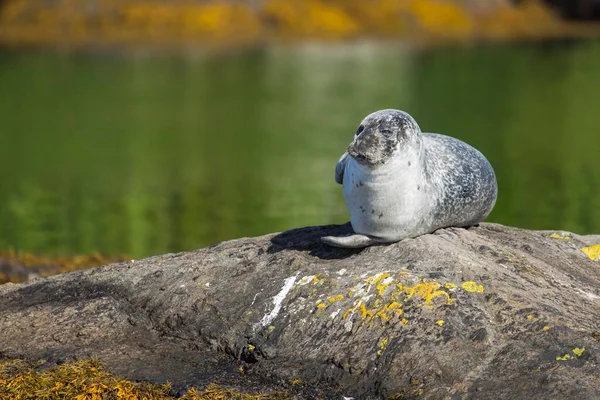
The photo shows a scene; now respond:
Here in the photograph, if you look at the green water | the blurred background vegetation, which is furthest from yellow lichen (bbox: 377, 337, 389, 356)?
the green water

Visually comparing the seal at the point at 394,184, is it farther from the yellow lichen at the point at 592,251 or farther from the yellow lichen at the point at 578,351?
the yellow lichen at the point at 578,351

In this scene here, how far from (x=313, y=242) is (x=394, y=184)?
1062 millimetres

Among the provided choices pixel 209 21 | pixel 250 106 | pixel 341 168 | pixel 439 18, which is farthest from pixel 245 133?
pixel 439 18

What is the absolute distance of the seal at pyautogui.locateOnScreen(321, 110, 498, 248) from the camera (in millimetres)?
8211

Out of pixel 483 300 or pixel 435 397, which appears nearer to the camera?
pixel 435 397

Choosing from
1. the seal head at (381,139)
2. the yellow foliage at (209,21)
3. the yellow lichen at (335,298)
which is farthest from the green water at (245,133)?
the yellow lichen at (335,298)

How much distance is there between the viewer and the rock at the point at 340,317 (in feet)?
23.9

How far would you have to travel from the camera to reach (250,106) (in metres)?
50.0

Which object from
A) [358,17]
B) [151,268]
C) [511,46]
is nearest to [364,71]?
[358,17]

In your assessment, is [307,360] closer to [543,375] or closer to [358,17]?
[543,375]

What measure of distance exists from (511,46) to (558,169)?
5184 cm

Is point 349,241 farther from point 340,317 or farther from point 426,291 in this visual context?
point 426,291

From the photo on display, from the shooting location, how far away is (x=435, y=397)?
7.05m

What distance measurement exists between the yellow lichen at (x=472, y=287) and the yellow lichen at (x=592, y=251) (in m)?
1.83
